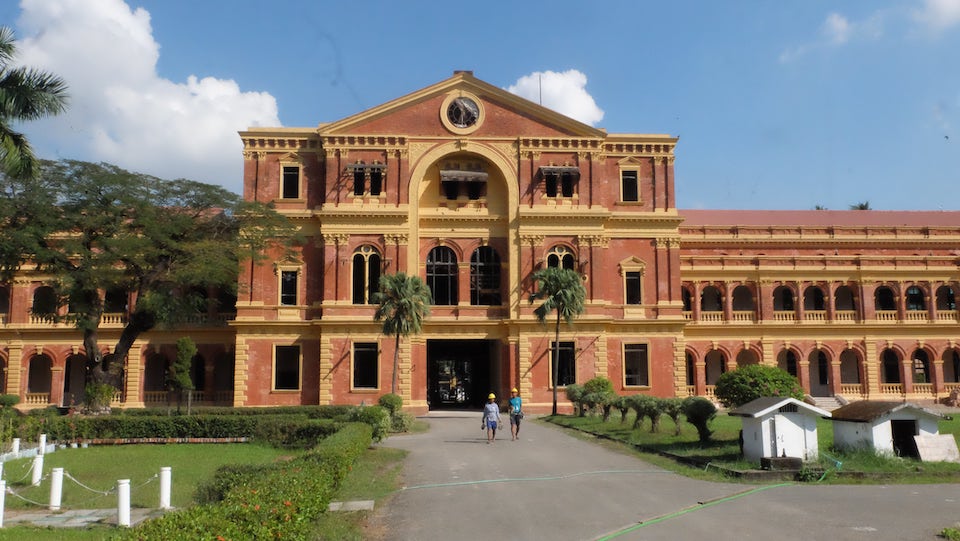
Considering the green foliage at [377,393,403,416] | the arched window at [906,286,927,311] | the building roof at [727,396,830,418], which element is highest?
the arched window at [906,286,927,311]

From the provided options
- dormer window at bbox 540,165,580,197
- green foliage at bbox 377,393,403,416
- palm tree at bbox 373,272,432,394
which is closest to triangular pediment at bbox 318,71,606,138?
dormer window at bbox 540,165,580,197

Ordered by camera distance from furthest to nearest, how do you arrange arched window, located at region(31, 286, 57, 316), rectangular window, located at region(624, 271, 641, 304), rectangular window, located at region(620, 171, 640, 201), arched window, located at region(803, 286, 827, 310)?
1. arched window, located at region(803, 286, 827, 310)
2. rectangular window, located at region(620, 171, 640, 201)
3. rectangular window, located at region(624, 271, 641, 304)
4. arched window, located at region(31, 286, 57, 316)

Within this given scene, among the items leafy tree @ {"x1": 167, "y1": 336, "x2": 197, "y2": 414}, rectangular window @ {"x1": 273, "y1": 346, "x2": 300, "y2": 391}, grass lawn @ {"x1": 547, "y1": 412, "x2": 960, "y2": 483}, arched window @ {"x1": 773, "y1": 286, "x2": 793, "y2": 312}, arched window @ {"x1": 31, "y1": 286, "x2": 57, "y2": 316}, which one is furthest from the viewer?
arched window @ {"x1": 773, "y1": 286, "x2": 793, "y2": 312}

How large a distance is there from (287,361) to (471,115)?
1630cm

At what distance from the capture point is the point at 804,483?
50.1 ft

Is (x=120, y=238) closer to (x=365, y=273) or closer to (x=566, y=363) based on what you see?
(x=365, y=273)

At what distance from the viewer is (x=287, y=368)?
132 feet

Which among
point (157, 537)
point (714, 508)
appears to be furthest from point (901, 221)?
point (157, 537)

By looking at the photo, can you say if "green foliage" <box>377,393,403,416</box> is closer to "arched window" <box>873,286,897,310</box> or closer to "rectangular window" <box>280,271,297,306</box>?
"rectangular window" <box>280,271,297,306</box>

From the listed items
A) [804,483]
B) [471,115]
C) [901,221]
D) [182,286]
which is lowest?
[804,483]

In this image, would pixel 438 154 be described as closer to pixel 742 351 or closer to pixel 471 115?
pixel 471 115

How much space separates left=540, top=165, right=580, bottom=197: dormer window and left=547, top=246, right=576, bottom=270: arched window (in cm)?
293

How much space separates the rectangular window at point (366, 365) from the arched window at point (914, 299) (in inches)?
1292

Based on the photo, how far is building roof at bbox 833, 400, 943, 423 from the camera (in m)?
16.8
